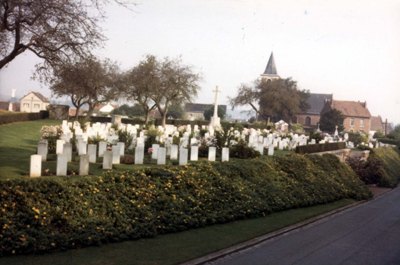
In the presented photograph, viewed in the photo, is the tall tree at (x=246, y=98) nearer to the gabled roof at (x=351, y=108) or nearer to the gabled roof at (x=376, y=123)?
the gabled roof at (x=351, y=108)

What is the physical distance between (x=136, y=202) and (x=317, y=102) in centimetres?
9901

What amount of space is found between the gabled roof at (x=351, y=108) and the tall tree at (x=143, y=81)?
200 ft

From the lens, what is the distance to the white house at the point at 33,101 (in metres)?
80.2

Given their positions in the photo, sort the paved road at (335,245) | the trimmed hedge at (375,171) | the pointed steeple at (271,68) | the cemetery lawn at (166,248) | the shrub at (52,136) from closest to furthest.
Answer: the cemetery lawn at (166,248) < the paved road at (335,245) < the shrub at (52,136) < the trimmed hedge at (375,171) < the pointed steeple at (271,68)

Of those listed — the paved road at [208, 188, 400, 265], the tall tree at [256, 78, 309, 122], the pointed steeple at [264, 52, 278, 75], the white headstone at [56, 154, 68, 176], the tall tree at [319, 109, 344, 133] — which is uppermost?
the pointed steeple at [264, 52, 278, 75]

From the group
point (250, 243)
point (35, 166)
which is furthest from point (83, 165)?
point (250, 243)

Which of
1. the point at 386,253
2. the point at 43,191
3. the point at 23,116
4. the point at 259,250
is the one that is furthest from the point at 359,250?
the point at 23,116

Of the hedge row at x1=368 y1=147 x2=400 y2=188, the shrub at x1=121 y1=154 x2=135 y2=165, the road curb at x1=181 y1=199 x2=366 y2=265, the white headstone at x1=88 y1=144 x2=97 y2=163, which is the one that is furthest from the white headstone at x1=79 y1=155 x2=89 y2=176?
the hedge row at x1=368 y1=147 x2=400 y2=188

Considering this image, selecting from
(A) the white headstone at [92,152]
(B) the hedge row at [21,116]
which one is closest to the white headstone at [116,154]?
(A) the white headstone at [92,152]

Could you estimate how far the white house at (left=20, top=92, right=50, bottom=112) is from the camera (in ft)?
263

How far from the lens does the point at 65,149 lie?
45.0ft

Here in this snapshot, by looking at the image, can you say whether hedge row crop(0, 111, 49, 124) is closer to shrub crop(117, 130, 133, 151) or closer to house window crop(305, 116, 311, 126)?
shrub crop(117, 130, 133, 151)

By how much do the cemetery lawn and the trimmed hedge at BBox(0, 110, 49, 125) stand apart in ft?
93.1

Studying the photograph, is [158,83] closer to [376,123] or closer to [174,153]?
[174,153]
